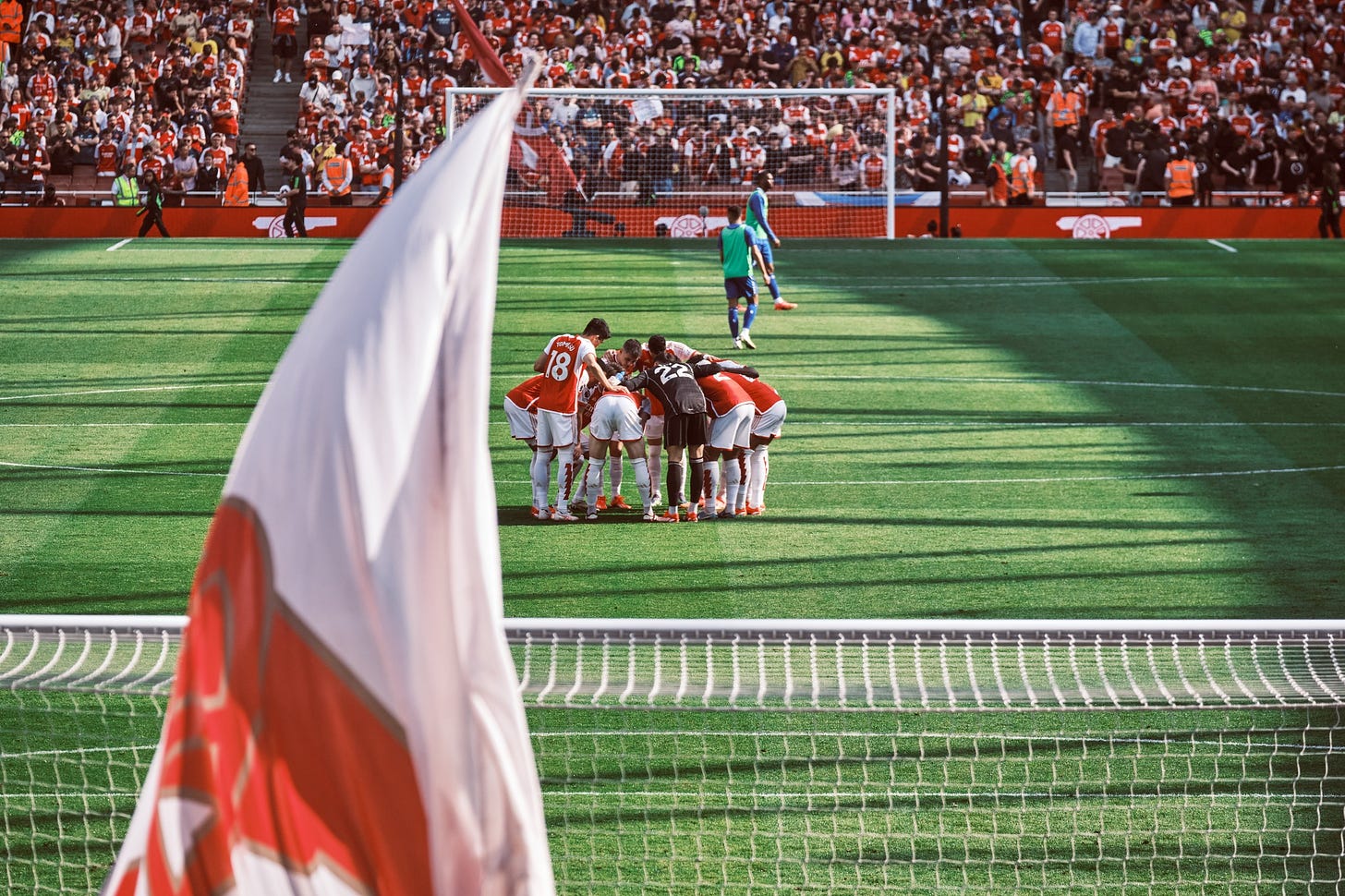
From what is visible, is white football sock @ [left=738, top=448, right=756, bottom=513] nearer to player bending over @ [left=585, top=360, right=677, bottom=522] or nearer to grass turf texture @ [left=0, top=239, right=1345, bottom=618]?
grass turf texture @ [left=0, top=239, right=1345, bottom=618]

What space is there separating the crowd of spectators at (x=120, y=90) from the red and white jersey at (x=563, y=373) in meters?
19.7

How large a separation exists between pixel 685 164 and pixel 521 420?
17.0m

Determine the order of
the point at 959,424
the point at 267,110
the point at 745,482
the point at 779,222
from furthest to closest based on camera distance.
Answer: the point at 267,110 → the point at 779,222 → the point at 959,424 → the point at 745,482

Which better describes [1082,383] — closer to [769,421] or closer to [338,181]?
[769,421]

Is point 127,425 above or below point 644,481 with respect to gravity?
below

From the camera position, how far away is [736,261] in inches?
859

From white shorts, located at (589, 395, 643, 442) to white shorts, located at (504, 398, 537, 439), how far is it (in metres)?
0.68

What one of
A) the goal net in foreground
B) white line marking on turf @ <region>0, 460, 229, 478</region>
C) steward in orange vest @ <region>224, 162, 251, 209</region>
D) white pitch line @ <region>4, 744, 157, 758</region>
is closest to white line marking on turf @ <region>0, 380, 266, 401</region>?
white line marking on turf @ <region>0, 460, 229, 478</region>

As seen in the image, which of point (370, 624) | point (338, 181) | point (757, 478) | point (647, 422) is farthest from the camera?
point (338, 181)

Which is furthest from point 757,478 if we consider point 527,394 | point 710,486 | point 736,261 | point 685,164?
point 685,164

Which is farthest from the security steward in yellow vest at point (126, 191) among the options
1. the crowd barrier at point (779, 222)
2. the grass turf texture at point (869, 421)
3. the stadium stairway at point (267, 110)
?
the grass turf texture at point (869, 421)

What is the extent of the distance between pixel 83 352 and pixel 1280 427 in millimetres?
14621

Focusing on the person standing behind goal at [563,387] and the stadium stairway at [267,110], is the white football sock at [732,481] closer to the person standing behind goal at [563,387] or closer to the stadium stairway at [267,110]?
the person standing behind goal at [563,387]

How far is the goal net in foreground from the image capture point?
254 inches
